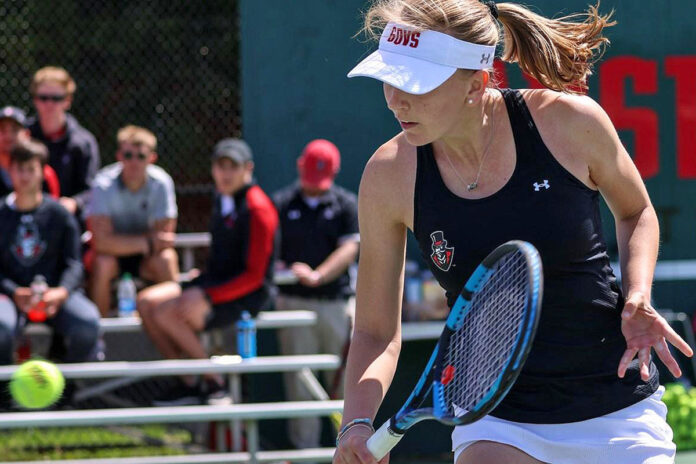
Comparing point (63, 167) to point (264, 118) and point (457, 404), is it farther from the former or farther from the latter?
point (457, 404)

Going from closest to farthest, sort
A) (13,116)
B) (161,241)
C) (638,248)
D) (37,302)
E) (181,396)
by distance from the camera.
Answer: (638,248) < (37,302) < (181,396) < (161,241) < (13,116)

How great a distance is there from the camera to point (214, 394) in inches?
250

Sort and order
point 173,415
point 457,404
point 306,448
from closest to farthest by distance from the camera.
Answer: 1. point 457,404
2. point 173,415
3. point 306,448

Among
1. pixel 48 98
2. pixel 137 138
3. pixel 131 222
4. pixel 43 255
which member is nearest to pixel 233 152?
pixel 137 138

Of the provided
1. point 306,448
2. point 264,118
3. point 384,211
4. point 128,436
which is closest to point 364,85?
point 264,118

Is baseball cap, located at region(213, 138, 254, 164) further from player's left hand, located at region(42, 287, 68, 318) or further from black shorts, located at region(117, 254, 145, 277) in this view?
player's left hand, located at region(42, 287, 68, 318)

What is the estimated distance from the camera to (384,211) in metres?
2.62

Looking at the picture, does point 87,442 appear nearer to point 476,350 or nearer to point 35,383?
point 35,383

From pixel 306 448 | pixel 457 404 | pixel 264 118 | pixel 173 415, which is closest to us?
pixel 457 404

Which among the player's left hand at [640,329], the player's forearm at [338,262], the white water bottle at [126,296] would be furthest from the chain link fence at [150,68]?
the player's left hand at [640,329]

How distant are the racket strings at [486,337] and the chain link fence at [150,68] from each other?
532cm

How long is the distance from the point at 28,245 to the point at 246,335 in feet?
4.22

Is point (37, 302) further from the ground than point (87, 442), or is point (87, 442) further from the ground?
point (37, 302)

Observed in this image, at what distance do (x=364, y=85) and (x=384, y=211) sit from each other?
467 cm
